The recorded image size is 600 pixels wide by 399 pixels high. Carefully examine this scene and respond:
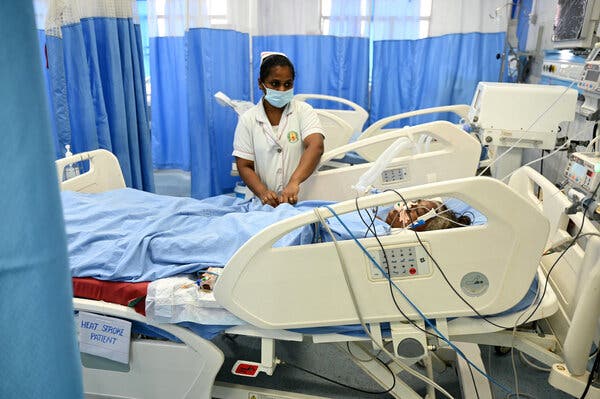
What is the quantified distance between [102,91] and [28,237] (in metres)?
2.91

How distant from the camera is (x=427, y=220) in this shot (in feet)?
5.97

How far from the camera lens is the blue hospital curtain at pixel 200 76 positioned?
4.18 meters

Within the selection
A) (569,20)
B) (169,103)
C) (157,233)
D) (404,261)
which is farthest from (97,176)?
(569,20)

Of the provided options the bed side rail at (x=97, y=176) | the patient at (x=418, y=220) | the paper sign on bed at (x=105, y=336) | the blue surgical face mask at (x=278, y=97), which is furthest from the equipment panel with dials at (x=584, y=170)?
the bed side rail at (x=97, y=176)

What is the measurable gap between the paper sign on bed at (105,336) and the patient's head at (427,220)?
3.47 ft

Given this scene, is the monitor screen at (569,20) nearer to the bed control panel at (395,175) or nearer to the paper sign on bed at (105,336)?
the bed control panel at (395,175)

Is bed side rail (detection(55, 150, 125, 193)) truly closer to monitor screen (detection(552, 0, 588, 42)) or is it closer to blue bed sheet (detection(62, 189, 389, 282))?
blue bed sheet (detection(62, 189, 389, 282))

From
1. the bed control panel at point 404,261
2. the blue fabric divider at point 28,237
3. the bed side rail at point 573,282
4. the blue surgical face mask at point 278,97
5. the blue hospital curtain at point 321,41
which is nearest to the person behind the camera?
the blue fabric divider at point 28,237

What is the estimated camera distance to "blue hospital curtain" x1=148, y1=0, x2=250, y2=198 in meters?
4.18

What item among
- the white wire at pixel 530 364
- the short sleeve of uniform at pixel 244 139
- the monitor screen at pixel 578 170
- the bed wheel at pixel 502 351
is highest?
the monitor screen at pixel 578 170

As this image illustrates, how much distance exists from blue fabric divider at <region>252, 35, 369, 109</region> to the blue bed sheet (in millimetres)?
2586

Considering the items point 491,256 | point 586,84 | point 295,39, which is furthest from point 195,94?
point 491,256

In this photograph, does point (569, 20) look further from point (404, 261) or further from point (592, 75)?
point (404, 261)

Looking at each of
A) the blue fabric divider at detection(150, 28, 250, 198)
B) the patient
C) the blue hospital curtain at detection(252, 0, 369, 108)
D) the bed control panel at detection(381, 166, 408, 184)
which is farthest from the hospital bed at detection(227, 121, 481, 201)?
the blue hospital curtain at detection(252, 0, 369, 108)
